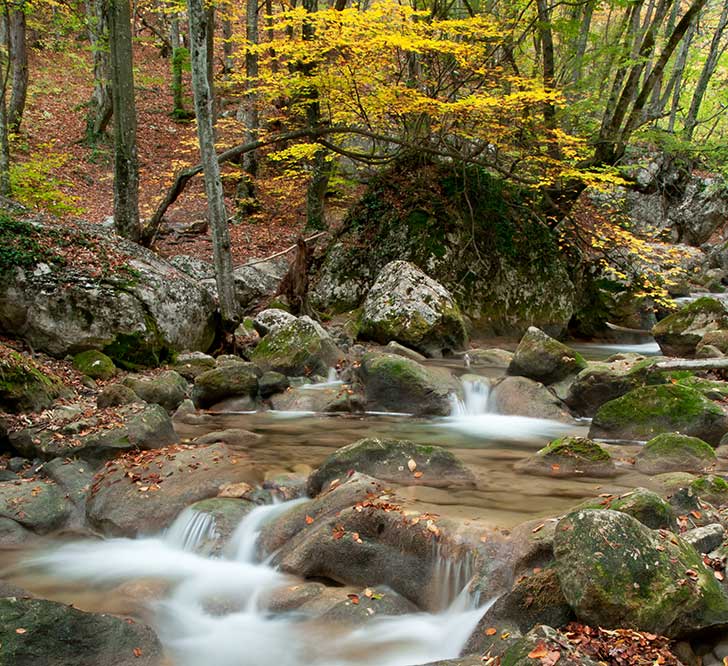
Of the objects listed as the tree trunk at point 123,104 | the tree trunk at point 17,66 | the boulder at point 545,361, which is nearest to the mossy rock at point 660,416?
the boulder at point 545,361

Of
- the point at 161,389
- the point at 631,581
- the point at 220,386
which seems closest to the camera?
the point at 631,581

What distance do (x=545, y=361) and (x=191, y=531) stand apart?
5.87 metres

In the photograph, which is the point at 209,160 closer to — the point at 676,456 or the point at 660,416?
the point at 660,416

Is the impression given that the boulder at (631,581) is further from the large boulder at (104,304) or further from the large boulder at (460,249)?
the large boulder at (460,249)

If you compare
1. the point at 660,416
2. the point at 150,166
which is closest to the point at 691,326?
the point at 660,416

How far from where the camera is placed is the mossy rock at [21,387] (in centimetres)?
687

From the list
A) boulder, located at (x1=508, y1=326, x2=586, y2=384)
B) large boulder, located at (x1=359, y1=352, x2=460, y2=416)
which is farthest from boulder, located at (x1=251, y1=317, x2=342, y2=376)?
boulder, located at (x1=508, y1=326, x2=586, y2=384)

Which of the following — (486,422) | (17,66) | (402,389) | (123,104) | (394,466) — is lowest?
(486,422)

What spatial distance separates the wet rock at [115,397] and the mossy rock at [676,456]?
5.72m

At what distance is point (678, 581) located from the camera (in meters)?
3.31

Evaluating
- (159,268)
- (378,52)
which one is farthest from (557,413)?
(378,52)

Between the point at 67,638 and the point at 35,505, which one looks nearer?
the point at 67,638

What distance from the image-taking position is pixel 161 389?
8500 mm

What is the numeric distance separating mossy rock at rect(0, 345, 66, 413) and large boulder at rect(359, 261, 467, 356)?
597 centimetres
